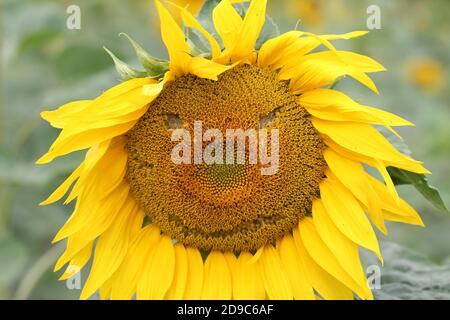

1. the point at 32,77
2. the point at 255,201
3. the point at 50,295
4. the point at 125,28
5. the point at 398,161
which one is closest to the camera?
the point at 398,161

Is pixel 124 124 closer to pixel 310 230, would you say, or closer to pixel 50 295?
pixel 310 230

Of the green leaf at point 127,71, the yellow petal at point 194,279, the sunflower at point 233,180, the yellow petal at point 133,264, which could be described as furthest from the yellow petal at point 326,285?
the green leaf at point 127,71

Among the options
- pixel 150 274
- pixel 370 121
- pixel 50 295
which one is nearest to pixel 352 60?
pixel 370 121

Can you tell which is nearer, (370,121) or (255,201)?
(370,121)

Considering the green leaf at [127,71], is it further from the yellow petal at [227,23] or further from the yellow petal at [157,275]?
the yellow petal at [157,275]

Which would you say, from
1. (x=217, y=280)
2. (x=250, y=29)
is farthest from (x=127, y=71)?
(x=217, y=280)

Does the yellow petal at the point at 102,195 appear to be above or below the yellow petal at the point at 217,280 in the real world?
above
